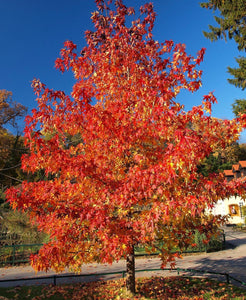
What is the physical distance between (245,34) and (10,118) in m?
23.1

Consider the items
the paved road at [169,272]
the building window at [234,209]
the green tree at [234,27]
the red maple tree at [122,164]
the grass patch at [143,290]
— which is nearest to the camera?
the red maple tree at [122,164]

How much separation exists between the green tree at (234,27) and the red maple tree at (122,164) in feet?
35.0

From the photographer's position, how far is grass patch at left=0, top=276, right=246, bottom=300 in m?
7.19

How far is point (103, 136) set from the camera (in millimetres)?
5789

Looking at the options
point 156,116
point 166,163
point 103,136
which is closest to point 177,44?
point 156,116

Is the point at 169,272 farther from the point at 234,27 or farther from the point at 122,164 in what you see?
the point at 234,27

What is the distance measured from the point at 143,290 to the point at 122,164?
13.8 ft

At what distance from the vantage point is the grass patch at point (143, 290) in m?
7.19

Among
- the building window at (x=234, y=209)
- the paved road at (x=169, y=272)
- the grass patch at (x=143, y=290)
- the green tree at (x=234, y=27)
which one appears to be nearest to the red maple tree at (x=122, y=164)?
the grass patch at (x=143, y=290)

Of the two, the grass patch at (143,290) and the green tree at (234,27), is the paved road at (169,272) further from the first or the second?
the green tree at (234,27)

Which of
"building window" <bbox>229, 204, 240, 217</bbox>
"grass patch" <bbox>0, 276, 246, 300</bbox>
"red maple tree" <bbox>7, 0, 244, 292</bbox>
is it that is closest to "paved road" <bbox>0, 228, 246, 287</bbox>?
"grass patch" <bbox>0, 276, 246, 300</bbox>

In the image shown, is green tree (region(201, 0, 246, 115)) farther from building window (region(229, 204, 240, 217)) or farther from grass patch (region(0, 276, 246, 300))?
building window (region(229, 204, 240, 217))

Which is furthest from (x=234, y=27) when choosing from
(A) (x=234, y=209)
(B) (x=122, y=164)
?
(A) (x=234, y=209)

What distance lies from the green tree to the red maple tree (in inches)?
421
